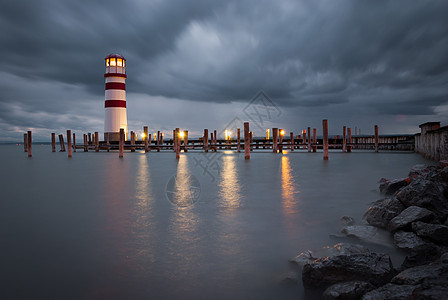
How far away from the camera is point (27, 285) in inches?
100

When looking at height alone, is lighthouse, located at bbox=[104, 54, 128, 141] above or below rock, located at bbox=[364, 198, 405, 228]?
above

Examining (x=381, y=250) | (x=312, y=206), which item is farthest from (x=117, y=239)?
(x=312, y=206)

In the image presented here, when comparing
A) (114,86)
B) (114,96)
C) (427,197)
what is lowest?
(427,197)

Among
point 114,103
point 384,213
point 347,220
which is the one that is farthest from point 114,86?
point 384,213

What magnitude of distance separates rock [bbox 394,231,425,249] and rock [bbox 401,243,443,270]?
0.30ft

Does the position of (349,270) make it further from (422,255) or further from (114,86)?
(114,86)

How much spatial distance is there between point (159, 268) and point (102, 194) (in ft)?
16.2

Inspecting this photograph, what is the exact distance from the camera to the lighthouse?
27453mm

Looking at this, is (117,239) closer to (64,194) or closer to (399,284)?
(399,284)

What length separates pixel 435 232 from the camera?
2.92 meters

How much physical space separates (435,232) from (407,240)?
0.96 feet

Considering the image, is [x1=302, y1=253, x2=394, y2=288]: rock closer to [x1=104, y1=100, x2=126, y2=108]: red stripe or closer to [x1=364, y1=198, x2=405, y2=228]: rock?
[x1=364, y1=198, x2=405, y2=228]: rock

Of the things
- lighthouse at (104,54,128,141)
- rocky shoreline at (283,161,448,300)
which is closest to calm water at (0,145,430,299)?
rocky shoreline at (283,161,448,300)

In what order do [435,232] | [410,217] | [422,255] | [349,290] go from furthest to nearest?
[410,217] → [435,232] → [422,255] → [349,290]
